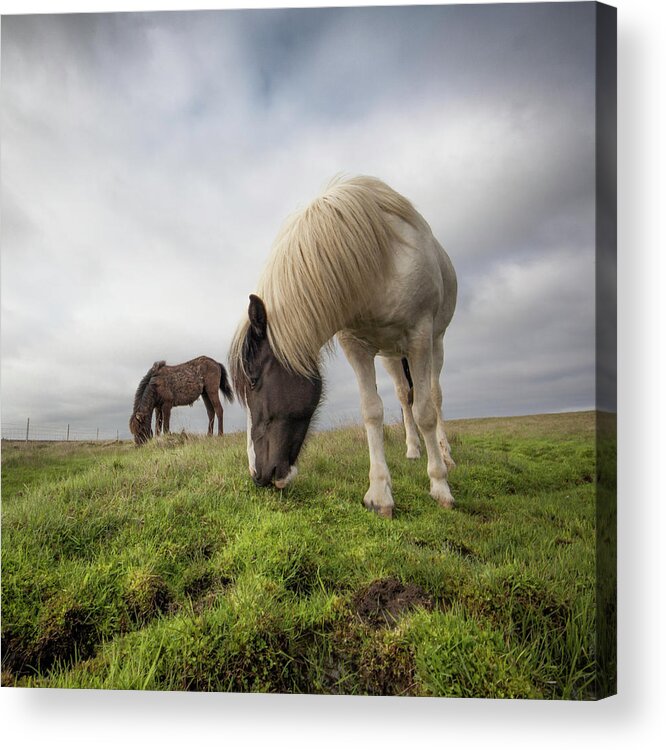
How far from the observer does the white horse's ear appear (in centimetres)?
259

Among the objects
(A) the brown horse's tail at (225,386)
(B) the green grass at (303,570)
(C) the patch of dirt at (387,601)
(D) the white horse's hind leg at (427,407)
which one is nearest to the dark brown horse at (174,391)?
(A) the brown horse's tail at (225,386)

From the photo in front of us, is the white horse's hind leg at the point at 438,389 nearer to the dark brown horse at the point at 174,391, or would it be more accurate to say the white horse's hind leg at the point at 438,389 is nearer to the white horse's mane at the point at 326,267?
the white horse's mane at the point at 326,267

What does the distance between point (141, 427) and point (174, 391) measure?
31cm

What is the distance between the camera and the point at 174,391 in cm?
284

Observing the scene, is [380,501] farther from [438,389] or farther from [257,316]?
[257,316]

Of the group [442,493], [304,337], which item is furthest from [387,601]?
[304,337]

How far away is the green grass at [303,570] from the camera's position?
90.7 inches

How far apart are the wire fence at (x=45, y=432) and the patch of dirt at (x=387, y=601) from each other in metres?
1.51

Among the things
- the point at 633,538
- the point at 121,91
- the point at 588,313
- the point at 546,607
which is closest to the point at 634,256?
the point at 588,313

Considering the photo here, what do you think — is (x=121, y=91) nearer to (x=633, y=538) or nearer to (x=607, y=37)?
(x=607, y=37)

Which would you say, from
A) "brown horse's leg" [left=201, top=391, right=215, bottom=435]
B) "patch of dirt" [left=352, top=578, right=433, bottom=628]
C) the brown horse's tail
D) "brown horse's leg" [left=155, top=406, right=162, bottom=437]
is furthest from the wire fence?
"patch of dirt" [left=352, top=578, right=433, bottom=628]

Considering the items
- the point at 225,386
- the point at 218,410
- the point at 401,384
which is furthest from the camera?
the point at 401,384

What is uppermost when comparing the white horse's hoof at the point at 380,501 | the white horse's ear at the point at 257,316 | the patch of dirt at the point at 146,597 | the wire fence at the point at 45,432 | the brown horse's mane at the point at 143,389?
the white horse's ear at the point at 257,316

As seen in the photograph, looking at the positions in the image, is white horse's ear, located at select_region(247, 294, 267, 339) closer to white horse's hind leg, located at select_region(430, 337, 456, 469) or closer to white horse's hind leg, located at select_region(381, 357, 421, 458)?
white horse's hind leg, located at select_region(430, 337, 456, 469)
